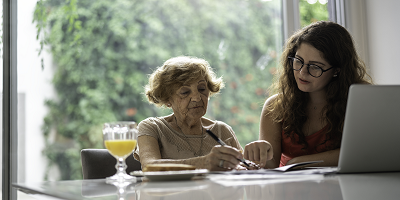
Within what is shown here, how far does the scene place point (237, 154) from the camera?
1.25 m

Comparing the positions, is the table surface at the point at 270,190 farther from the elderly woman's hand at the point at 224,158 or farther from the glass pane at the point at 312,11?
the glass pane at the point at 312,11

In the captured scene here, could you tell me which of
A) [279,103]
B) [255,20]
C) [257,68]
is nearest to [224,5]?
[255,20]

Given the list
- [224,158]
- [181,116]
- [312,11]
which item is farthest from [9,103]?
[312,11]

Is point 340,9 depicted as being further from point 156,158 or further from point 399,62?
point 156,158

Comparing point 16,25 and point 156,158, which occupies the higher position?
point 16,25

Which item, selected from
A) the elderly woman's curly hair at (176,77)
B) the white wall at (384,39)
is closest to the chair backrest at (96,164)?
the elderly woman's curly hair at (176,77)

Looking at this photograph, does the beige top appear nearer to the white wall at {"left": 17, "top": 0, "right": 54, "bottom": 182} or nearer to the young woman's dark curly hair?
the young woman's dark curly hair

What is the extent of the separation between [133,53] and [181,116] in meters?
1.38

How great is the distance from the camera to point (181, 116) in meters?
1.88

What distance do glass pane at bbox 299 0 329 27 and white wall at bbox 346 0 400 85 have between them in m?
0.18

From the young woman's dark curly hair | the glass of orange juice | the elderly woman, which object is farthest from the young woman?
the glass of orange juice

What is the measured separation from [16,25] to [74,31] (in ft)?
1.40

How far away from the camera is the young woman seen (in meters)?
1.83

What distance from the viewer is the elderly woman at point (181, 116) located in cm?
178
